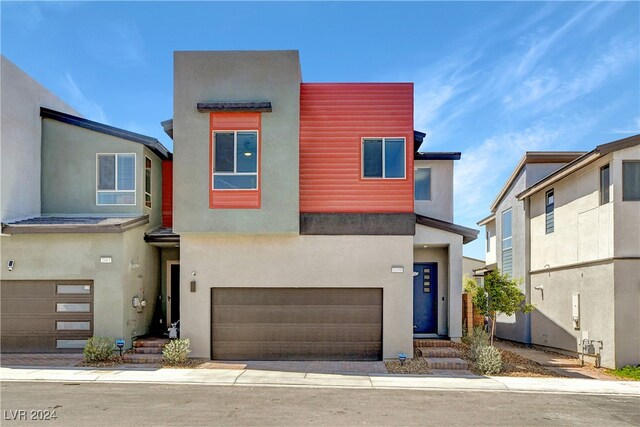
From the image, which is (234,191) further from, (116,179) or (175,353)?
(116,179)

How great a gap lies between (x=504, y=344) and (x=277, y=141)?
494 inches

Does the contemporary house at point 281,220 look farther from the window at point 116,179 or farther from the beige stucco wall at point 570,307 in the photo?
the beige stucco wall at point 570,307

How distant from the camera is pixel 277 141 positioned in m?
12.2

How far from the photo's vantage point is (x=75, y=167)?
1447 centimetres

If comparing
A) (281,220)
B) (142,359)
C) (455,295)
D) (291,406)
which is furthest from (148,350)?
(455,295)

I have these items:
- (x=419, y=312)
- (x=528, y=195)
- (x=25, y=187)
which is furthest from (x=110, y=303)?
(x=528, y=195)

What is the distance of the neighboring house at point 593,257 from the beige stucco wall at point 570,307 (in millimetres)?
27

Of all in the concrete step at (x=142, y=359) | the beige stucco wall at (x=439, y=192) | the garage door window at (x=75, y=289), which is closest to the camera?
the concrete step at (x=142, y=359)

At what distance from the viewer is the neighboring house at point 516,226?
17.6 meters

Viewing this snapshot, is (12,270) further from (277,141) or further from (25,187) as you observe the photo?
(277,141)

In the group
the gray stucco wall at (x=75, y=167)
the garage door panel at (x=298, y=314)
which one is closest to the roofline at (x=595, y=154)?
the garage door panel at (x=298, y=314)

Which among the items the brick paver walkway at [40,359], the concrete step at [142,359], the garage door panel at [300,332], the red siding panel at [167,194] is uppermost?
the red siding panel at [167,194]

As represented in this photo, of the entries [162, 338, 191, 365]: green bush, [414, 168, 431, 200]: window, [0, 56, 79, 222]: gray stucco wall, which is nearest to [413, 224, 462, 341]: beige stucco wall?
[414, 168, 431, 200]: window

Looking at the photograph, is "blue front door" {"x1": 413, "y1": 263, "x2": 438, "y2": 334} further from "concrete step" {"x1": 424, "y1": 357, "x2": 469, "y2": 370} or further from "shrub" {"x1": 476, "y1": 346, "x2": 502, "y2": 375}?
"shrub" {"x1": 476, "y1": 346, "x2": 502, "y2": 375}
